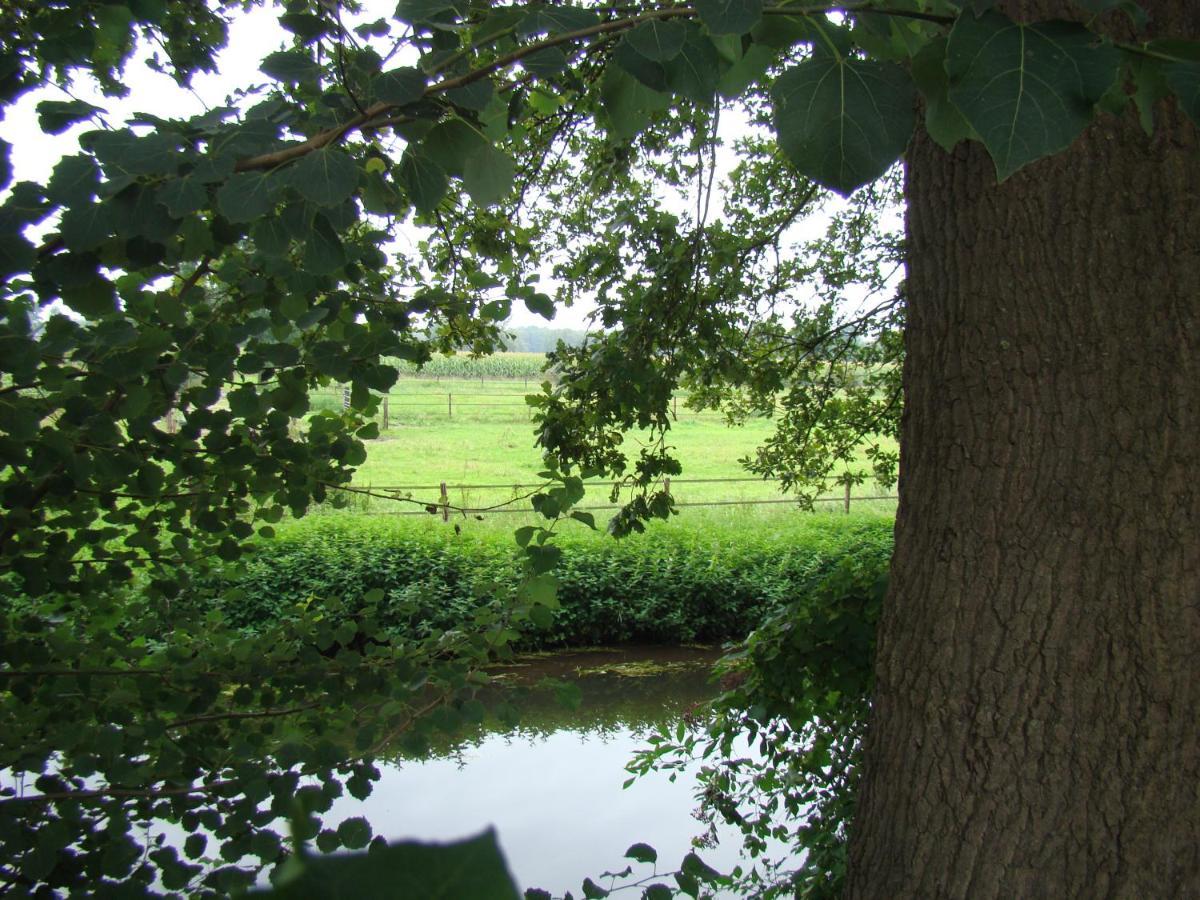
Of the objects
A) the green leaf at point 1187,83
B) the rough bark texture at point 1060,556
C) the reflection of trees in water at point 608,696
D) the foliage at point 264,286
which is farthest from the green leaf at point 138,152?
the reflection of trees in water at point 608,696

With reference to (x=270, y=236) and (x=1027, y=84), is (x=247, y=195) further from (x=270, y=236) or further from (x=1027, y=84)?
(x=1027, y=84)

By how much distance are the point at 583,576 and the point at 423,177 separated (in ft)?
31.6

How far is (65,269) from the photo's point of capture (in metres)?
0.90

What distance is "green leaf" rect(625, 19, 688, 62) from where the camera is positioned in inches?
27.9

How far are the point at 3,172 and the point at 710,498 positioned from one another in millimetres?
14848

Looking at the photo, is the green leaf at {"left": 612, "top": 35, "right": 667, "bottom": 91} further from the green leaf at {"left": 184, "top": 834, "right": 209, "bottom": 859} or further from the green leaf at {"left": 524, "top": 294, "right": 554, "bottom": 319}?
the green leaf at {"left": 184, "top": 834, "right": 209, "bottom": 859}

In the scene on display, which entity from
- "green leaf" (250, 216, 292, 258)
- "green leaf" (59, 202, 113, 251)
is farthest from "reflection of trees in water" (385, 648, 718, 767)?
"green leaf" (59, 202, 113, 251)

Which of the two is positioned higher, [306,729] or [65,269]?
[65,269]

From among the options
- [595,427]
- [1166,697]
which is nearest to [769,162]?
[595,427]

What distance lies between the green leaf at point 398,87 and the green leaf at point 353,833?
0.89 meters

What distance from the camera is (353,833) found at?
1248mm

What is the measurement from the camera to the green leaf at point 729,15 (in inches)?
25.2

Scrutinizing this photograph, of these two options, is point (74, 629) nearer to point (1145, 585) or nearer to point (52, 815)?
point (52, 815)

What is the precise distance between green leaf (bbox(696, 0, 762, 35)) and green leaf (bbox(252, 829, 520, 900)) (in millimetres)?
601
